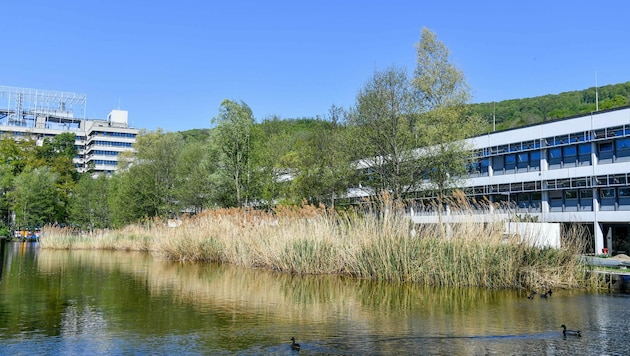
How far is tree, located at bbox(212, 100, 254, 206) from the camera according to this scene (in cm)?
4847

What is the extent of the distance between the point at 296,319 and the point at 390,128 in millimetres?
23859

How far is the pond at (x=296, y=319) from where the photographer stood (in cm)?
909

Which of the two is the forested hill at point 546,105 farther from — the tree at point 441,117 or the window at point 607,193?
the tree at point 441,117

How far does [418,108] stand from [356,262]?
17850 mm

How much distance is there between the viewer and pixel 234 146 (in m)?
48.5

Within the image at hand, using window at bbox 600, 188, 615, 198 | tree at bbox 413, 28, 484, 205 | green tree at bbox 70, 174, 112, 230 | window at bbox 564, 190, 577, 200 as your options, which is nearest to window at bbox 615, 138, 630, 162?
window at bbox 600, 188, 615, 198

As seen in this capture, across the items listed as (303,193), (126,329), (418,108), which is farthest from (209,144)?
(126,329)

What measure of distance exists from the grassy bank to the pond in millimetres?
1015

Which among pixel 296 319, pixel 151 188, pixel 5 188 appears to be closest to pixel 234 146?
pixel 151 188

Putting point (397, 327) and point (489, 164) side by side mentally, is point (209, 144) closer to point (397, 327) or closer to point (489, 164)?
point (489, 164)

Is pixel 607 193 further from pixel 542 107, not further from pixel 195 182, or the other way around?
pixel 542 107

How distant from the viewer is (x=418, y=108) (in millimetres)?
35250

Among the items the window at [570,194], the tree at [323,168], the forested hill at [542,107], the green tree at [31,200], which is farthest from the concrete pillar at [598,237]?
the green tree at [31,200]

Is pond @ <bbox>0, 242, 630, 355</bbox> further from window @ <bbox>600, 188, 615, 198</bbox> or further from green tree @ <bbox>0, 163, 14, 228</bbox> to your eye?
green tree @ <bbox>0, 163, 14, 228</bbox>
